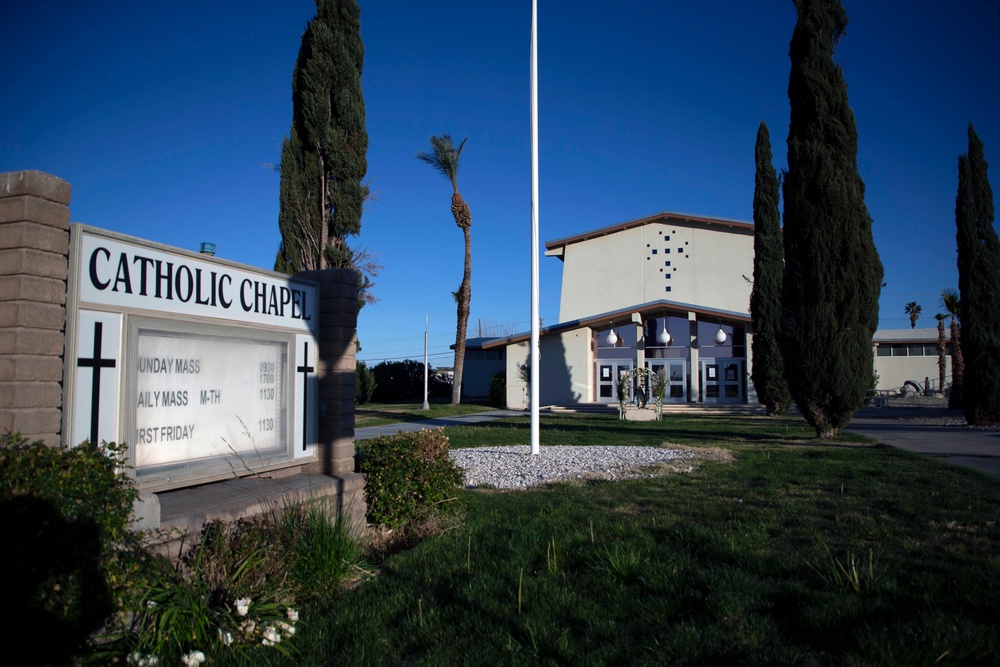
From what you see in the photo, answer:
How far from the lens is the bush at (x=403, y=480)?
650 centimetres

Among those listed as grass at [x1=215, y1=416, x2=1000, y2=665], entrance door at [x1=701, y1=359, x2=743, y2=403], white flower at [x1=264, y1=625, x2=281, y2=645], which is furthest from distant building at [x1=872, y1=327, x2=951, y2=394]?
white flower at [x1=264, y1=625, x2=281, y2=645]

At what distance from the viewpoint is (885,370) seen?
4159cm

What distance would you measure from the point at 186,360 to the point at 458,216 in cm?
2709

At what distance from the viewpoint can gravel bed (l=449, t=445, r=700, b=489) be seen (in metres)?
9.70

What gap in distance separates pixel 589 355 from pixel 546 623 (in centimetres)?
2910

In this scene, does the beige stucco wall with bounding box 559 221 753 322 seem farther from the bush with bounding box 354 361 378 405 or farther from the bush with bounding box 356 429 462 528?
the bush with bounding box 356 429 462 528

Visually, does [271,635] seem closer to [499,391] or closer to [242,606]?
[242,606]

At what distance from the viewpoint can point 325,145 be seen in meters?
19.0

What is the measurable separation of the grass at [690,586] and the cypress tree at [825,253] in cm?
757

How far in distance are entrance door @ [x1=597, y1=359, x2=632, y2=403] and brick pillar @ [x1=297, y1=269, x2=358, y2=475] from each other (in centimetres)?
2673

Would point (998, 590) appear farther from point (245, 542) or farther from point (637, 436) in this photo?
point (637, 436)

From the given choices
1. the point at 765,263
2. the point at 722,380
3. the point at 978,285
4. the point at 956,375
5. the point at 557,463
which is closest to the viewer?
the point at 557,463

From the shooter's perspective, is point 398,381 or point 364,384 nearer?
point 364,384

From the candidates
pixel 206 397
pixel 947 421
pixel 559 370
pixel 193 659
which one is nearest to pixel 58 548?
pixel 193 659
